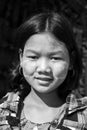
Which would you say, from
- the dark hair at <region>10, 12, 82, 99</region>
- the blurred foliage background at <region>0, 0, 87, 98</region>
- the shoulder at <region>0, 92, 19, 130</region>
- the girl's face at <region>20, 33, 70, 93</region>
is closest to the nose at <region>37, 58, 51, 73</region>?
the girl's face at <region>20, 33, 70, 93</region>

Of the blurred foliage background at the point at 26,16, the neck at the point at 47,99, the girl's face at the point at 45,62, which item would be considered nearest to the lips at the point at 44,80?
the girl's face at the point at 45,62

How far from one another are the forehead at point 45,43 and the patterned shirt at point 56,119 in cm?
24

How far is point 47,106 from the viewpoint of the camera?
5.54 feet

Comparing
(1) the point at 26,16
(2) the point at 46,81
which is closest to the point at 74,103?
(2) the point at 46,81

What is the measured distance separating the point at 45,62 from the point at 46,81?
0.08 metres

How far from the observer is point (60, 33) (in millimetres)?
1608

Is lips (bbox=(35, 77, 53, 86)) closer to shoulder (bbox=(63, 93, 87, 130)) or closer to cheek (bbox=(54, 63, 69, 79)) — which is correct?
cheek (bbox=(54, 63, 69, 79))

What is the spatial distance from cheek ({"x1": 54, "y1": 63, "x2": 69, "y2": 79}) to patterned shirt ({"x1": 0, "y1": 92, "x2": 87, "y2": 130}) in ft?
0.44

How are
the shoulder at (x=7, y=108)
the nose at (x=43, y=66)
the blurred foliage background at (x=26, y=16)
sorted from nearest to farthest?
1. the nose at (x=43, y=66)
2. the shoulder at (x=7, y=108)
3. the blurred foliage background at (x=26, y=16)

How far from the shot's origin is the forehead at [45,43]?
156cm

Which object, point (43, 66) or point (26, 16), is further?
point (26, 16)

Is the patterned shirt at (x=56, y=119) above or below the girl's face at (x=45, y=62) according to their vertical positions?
below

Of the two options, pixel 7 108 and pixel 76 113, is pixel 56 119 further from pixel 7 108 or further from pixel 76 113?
pixel 7 108

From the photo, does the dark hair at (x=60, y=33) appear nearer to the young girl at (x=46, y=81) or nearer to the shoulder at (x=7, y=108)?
the young girl at (x=46, y=81)
